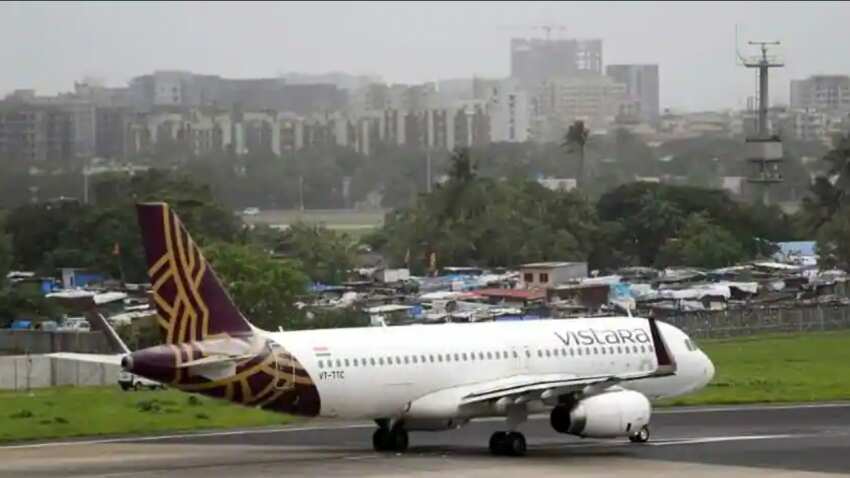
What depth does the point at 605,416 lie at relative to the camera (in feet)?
148

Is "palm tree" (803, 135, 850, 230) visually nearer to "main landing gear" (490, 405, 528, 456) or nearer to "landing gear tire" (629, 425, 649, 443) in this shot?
"landing gear tire" (629, 425, 649, 443)

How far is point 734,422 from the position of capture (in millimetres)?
53469

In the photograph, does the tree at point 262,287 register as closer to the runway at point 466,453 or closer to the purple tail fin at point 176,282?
the runway at point 466,453

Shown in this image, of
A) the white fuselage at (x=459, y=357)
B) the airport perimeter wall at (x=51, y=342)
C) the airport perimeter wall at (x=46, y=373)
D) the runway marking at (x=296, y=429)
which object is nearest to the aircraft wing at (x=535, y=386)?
the white fuselage at (x=459, y=357)

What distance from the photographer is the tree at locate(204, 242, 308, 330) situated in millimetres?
91000

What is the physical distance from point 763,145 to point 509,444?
106m

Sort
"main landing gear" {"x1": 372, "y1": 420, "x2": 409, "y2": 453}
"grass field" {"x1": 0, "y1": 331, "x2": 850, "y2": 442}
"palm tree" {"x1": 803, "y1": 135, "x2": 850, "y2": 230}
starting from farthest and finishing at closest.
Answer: "palm tree" {"x1": 803, "y1": 135, "x2": 850, "y2": 230} < "grass field" {"x1": 0, "y1": 331, "x2": 850, "y2": 442} < "main landing gear" {"x1": 372, "y1": 420, "x2": 409, "y2": 453}

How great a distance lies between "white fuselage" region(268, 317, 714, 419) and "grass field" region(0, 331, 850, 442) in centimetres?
951

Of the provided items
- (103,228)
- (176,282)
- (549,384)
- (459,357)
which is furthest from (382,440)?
(103,228)

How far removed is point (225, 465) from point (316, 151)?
13674 centimetres

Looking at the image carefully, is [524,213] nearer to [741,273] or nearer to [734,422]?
[741,273]

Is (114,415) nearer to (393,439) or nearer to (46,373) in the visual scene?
(393,439)

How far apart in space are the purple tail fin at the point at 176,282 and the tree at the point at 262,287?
A: 45714mm

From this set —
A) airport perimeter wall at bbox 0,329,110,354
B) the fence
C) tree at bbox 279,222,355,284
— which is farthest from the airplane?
tree at bbox 279,222,355,284
